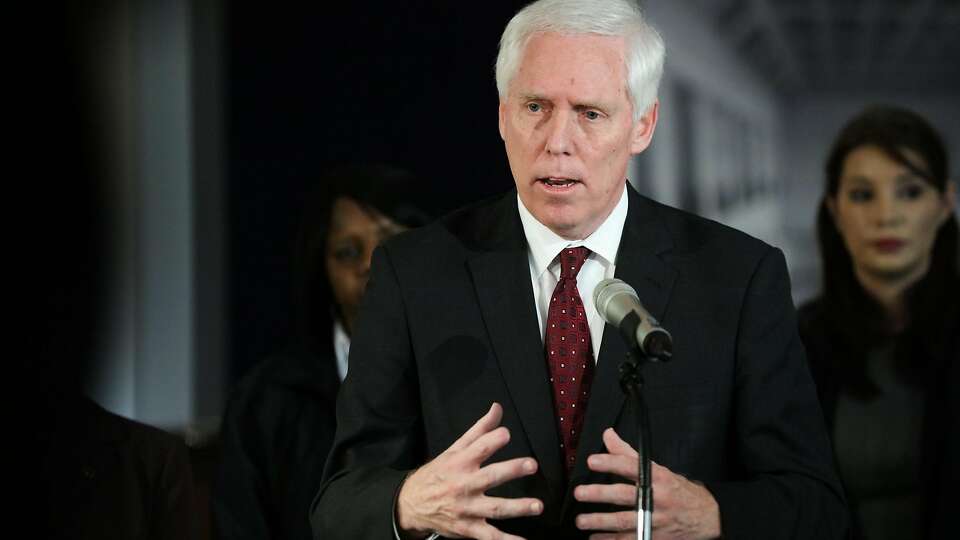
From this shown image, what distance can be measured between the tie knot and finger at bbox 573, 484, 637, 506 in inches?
14.4

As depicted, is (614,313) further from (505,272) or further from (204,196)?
(204,196)

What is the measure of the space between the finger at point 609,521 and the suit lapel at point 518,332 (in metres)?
0.16

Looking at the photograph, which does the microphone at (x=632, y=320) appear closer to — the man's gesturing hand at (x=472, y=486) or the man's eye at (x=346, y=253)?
the man's gesturing hand at (x=472, y=486)

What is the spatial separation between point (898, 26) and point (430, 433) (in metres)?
2.13

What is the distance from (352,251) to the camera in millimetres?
2639

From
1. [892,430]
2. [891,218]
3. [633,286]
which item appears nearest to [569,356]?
[633,286]

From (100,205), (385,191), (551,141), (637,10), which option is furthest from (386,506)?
(100,205)

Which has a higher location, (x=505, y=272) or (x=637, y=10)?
(x=637, y=10)

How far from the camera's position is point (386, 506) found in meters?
1.64

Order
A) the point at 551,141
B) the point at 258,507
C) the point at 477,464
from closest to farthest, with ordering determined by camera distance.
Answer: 1. the point at 477,464
2. the point at 551,141
3. the point at 258,507

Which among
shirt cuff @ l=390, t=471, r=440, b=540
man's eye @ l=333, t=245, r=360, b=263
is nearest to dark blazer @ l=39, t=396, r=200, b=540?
man's eye @ l=333, t=245, r=360, b=263

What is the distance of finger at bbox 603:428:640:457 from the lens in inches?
60.8

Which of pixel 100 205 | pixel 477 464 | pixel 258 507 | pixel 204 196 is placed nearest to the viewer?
pixel 477 464

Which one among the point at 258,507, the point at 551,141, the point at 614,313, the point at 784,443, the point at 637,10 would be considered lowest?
the point at 258,507
